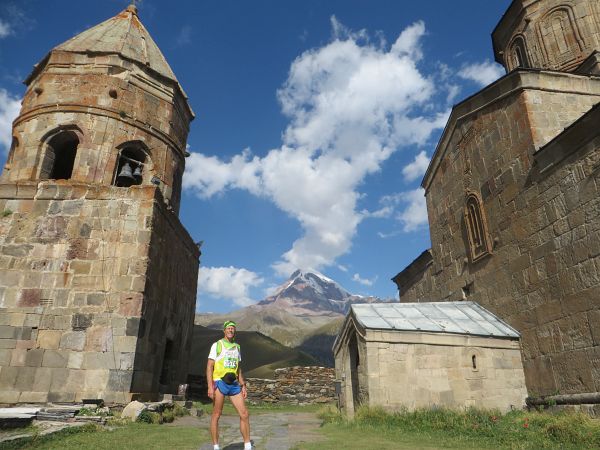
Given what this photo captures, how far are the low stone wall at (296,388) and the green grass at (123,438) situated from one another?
29.6ft

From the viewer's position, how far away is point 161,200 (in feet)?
29.5

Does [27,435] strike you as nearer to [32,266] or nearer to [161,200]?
[32,266]

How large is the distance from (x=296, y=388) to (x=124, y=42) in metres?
12.1

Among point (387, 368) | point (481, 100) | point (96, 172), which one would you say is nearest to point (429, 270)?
point (481, 100)

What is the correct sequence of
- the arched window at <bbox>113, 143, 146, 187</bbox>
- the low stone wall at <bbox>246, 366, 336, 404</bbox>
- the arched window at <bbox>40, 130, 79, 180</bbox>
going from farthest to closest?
the low stone wall at <bbox>246, 366, 336, 404</bbox> → the arched window at <bbox>40, 130, 79, 180</bbox> → the arched window at <bbox>113, 143, 146, 187</bbox>

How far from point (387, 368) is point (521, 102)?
19.8 feet

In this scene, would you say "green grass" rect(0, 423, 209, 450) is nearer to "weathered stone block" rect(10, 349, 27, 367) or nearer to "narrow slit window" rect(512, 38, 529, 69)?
"weathered stone block" rect(10, 349, 27, 367)

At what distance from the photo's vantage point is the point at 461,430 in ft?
18.9

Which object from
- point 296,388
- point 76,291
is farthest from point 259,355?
point 76,291

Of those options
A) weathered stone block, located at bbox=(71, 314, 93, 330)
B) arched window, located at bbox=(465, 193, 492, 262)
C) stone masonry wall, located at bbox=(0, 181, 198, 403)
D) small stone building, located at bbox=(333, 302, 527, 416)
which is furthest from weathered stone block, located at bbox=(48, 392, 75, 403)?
arched window, located at bbox=(465, 193, 492, 262)

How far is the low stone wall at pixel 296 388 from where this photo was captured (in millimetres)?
14328

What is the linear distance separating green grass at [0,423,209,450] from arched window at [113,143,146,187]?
535cm

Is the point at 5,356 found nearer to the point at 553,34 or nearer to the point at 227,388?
the point at 227,388

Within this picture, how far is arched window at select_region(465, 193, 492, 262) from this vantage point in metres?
9.42
